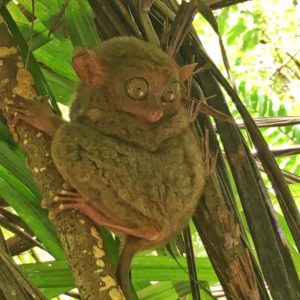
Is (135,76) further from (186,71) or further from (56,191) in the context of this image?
(56,191)

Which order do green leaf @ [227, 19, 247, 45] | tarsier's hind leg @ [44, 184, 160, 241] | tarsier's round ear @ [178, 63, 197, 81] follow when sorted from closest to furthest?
tarsier's hind leg @ [44, 184, 160, 241] < tarsier's round ear @ [178, 63, 197, 81] < green leaf @ [227, 19, 247, 45]

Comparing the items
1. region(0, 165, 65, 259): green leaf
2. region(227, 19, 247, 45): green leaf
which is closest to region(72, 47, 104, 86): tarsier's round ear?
region(0, 165, 65, 259): green leaf

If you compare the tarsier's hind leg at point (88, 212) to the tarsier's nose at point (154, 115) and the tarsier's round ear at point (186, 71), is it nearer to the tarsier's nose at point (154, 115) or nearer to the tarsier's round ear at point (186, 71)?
the tarsier's nose at point (154, 115)

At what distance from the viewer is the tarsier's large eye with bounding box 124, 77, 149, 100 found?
1.81 meters

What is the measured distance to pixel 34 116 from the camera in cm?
160

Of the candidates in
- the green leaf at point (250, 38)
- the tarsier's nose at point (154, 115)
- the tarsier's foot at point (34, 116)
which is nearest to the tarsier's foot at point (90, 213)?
the tarsier's foot at point (34, 116)

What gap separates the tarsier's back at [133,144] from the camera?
5.42 ft

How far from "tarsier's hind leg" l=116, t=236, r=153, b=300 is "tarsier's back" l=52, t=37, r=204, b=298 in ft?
0.03

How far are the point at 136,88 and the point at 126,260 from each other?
555 millimetres

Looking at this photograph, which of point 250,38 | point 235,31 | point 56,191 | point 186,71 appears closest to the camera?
point 56,191

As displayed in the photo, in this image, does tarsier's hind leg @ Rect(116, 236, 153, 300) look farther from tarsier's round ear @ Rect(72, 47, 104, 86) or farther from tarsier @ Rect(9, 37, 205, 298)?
tarsier's round ear @ Rect(72, 47, 104, 86)

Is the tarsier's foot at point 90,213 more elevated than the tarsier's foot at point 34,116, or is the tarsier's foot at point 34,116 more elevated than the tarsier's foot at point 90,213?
the tarsier's foot at point 34,116

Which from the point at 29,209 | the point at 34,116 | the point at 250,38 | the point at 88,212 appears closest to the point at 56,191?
the point at 88,212

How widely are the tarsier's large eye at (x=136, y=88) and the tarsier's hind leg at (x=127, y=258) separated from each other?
0.44 meters
